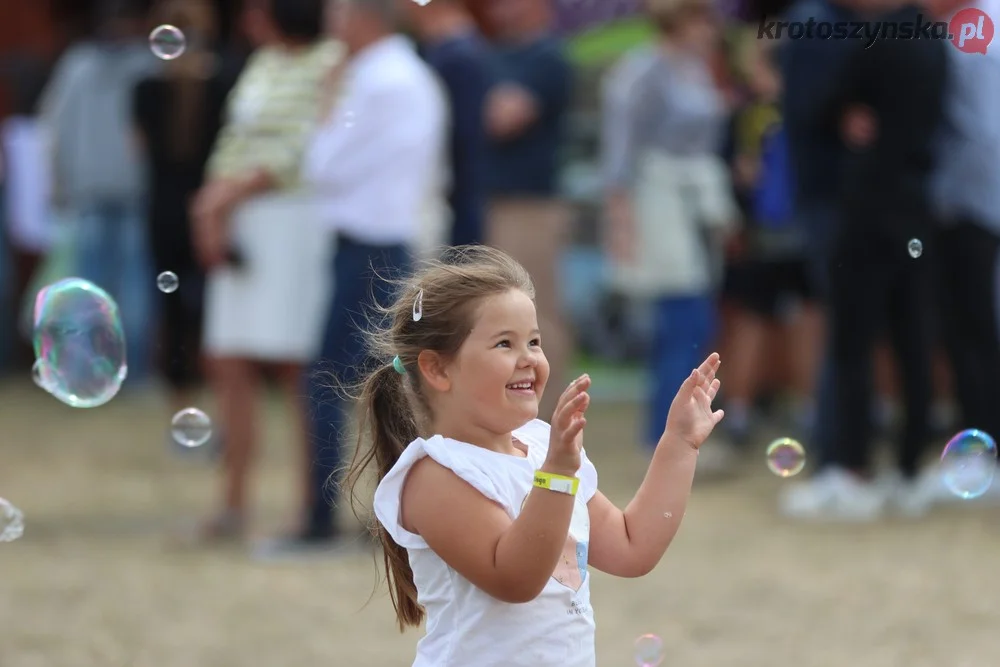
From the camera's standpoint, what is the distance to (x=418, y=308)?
7.98ft

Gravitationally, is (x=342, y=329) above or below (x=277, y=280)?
below

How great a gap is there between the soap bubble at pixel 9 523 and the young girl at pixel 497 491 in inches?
52.9

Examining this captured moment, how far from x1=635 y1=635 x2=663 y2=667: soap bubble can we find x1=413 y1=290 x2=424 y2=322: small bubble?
93 centimetres

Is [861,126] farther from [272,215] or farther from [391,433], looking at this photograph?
[391,433]

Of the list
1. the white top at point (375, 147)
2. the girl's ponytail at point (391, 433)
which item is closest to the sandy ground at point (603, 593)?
the white top at point (375, 147)

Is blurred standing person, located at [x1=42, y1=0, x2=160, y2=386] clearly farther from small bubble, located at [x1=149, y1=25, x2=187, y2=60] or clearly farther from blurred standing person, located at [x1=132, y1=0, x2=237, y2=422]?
small bubble, located at [x1=149, y1=25, x2=187, y2=60]

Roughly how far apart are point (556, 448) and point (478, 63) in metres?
3.98

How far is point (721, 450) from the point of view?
23.1ft

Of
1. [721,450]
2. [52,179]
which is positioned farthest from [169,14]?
[721,450]

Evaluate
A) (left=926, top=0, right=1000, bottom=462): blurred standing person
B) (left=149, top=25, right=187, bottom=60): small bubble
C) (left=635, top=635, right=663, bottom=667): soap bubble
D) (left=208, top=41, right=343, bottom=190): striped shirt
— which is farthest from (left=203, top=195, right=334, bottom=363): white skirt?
(left=635, top=635, right=663, bottom=667): soap bubble

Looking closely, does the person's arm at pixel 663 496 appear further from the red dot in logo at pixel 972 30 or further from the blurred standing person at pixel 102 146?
the blurred standing person at pixel 102 146

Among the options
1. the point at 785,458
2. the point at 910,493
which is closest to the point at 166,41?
the point at 785,458

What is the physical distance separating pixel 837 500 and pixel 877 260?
3.00 feet

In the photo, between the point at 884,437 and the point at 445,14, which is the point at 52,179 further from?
the point at 884,437
